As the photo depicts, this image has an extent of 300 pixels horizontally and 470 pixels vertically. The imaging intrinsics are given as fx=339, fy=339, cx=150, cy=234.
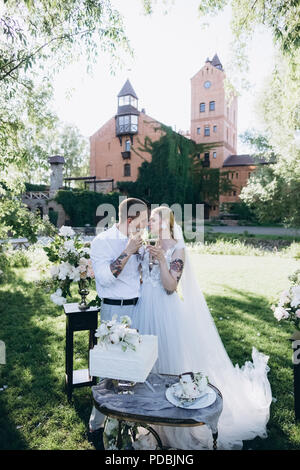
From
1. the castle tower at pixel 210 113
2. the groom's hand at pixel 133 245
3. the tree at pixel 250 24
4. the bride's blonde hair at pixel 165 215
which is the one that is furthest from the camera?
the castle tower at pixel 210 113

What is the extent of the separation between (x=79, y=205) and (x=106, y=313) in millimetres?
26413

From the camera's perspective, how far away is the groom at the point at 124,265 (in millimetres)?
3117

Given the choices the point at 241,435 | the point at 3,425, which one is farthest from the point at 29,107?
the point at 241,435

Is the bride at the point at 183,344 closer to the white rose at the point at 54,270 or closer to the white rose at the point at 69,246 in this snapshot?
the white rose at the point at 69,246

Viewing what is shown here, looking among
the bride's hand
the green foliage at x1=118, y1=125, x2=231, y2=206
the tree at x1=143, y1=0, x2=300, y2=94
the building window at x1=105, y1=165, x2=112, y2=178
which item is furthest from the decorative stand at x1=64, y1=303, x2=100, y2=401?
the building window at x1=105, y1=165, x2=112, y2=178

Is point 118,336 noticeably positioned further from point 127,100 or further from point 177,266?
point 127,100

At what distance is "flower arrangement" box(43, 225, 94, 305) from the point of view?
368cm

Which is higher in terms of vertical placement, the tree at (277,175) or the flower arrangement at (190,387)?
the tree at (277,175)

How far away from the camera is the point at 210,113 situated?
1526 inches

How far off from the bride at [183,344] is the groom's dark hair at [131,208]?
0.34 meters

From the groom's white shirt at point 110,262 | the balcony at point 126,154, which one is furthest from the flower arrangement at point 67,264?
the balcony at point 126,154

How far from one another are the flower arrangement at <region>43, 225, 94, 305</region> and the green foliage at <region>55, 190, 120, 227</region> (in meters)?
25.5

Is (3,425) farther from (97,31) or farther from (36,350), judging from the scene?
(97,31)

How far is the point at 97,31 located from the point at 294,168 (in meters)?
15.5
